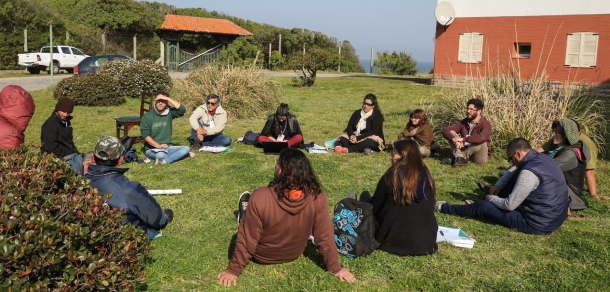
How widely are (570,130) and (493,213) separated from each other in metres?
1.63

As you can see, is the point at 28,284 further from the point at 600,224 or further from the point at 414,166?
the point at 600,224

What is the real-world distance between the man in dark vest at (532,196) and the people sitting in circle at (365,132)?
397 centimetres

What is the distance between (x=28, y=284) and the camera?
286cm

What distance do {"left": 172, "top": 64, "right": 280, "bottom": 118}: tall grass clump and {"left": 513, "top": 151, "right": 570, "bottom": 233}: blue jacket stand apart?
920 centimetres

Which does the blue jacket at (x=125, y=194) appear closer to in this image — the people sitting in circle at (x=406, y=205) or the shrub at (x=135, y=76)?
the people sitting in circle at (x=406, y=205)

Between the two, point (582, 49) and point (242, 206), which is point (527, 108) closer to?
point (242, 206)

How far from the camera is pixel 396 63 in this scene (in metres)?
35.2

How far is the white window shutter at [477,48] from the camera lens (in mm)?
23469

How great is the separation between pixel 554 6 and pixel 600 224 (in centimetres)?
1758

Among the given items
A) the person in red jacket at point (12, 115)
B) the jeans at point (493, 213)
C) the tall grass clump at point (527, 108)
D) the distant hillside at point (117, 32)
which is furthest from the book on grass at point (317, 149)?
the distant hillside at point (117, 32)

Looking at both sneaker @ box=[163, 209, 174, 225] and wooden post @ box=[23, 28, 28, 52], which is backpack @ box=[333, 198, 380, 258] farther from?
wooden post @ box=[23, 28, 28, 52]

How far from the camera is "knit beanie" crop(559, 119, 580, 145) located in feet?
21.9

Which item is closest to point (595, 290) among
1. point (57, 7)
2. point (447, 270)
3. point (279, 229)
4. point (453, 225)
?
point (447, 270)

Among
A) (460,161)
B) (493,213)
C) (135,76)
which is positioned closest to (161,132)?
(460,161)
